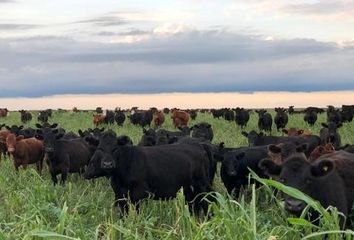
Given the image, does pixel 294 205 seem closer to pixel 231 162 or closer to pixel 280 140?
pixel 231 162

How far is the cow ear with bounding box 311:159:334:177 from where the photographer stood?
21.7 feet

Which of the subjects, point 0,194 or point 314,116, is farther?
A: point 314,116

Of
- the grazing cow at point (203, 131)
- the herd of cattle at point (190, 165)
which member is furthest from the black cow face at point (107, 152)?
the grazing cow at point (203, 131)

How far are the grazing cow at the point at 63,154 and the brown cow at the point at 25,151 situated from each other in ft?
5.18

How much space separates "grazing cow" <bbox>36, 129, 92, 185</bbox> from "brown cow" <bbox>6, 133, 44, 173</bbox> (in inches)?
62.2

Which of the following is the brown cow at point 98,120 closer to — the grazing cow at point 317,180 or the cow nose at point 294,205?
the grazing cow at point 317,180

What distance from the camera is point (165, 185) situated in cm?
998

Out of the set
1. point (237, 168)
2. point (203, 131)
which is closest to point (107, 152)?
point (237, 168)

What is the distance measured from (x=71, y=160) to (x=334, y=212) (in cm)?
1093

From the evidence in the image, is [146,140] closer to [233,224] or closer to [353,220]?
[353,220]

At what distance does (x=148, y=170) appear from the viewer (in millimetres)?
9789

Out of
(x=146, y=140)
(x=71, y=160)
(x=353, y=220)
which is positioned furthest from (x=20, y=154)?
(x=353, y=220)

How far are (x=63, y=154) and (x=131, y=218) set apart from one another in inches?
277

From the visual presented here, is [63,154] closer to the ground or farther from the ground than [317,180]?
closer to the ground
